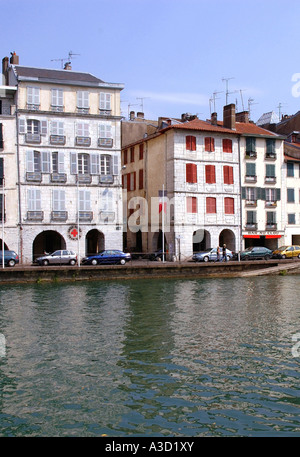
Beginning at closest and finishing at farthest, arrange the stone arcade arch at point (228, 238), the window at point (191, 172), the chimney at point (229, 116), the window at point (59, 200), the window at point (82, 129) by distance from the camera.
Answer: the window at point (59, 200), the window at point (82, 129), the window at point (191, 172), the stone arcade arch at point (228, 238), the chimney at point (229, 116)

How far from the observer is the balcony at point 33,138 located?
151ft

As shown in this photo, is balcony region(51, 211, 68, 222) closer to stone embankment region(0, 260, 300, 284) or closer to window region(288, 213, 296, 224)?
stone embankment region(0, 260, 300, 284)

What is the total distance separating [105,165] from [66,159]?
138 inches

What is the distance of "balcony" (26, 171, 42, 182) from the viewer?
4594 centimetres

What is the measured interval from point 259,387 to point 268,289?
69.3 feet

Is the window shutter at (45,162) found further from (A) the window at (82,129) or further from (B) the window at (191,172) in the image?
(B) the window at (191,172)

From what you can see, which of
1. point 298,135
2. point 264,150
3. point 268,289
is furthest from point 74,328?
point 298,135

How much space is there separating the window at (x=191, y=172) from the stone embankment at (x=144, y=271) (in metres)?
10.5

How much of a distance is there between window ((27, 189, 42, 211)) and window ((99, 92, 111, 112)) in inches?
362

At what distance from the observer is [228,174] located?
5406 centimetres

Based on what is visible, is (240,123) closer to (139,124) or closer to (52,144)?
(139,124)

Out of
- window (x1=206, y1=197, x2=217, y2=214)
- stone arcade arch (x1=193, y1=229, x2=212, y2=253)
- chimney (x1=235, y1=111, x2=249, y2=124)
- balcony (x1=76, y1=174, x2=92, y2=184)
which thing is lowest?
stone arcade arch (x1=193, y1=229, x2=212, y2=253)

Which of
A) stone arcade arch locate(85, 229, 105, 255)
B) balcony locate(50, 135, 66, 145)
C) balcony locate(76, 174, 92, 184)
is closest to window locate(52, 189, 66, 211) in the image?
balcony locate(76, 174, 92, 184)

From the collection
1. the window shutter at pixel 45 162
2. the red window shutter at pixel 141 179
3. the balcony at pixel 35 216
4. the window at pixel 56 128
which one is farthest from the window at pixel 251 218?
the balcony at pixel 35 216
